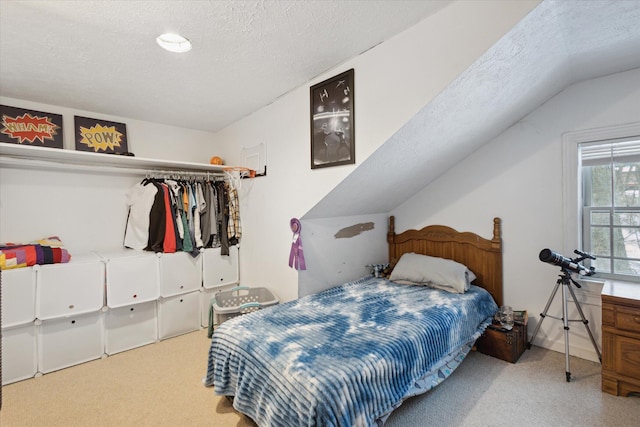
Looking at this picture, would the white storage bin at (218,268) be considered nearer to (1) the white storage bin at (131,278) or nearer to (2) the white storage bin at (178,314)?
(2) the white storage bin at (178,314)

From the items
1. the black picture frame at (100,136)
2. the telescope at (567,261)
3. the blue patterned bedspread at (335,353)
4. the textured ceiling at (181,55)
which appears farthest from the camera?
the black picture frame at (100,136)

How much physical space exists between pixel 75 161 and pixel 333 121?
8.34 ft

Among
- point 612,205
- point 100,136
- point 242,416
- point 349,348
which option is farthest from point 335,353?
point 100,136

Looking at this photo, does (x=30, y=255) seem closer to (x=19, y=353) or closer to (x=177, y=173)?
(x=19, y=353)

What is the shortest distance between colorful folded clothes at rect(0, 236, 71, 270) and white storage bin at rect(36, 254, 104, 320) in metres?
0.06

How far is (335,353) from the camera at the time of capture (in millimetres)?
1916

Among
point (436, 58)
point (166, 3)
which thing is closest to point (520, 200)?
point (436, 58)

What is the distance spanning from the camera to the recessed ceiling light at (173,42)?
2143mm

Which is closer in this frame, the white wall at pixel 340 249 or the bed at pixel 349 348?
the bed at pixel 349 348

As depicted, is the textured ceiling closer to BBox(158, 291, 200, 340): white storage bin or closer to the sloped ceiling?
the sloped ceiling

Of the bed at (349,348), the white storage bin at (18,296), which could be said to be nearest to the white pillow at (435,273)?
the bed at (349,348)

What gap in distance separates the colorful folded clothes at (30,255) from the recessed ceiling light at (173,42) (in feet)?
6.40

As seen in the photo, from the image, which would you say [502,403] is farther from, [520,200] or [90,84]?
[90,84]

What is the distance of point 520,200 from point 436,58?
1.76m
